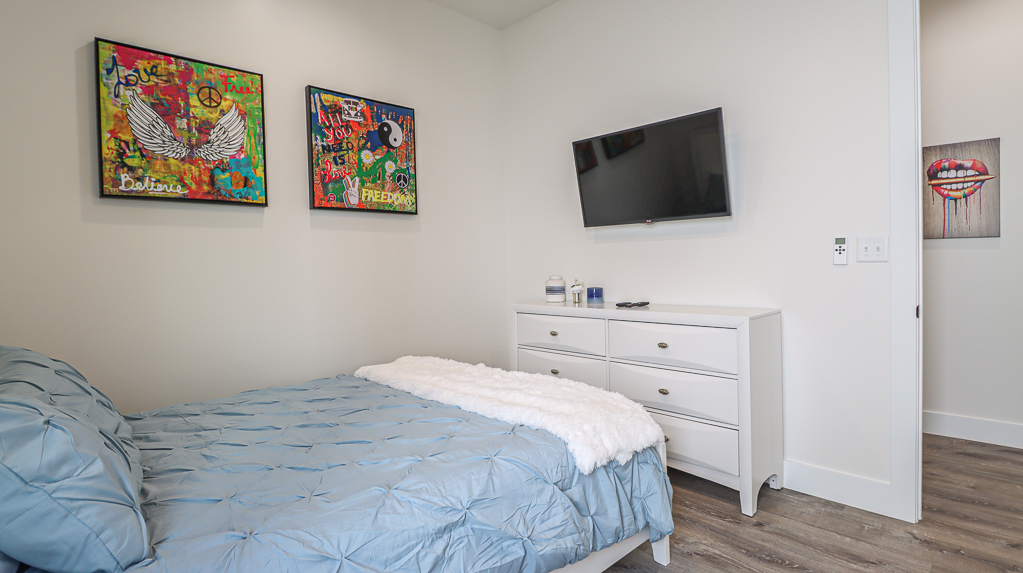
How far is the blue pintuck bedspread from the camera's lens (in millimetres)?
1054

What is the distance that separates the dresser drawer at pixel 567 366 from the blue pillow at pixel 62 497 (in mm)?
2057

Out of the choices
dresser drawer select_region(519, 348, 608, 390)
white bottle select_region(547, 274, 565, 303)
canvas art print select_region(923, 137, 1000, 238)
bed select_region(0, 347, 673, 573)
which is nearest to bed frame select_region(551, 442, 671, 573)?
bed select_region(0, 347, 673, 573)

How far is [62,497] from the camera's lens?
886 mm

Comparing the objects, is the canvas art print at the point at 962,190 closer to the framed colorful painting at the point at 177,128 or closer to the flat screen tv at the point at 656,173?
the flat screen tv at the point at 656,173

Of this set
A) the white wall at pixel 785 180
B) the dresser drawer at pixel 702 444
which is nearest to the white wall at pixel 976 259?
the white wall at pixel 785 180

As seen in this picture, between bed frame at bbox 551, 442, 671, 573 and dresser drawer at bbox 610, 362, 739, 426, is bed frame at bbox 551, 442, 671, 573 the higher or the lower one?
the lower one

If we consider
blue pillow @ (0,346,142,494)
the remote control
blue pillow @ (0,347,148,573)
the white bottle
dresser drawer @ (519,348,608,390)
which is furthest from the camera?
the white bottle

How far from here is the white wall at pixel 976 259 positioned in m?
2.87

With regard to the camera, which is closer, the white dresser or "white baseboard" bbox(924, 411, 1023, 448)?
the white dresser

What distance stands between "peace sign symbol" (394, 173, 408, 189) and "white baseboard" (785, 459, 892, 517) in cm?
258

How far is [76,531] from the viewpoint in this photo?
887 mm

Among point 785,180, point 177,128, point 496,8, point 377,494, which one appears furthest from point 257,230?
point 785,180

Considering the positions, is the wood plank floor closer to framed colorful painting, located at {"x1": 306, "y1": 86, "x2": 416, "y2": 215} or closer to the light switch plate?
the light switch plate

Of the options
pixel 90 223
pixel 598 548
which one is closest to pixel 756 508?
pixel 598 548
